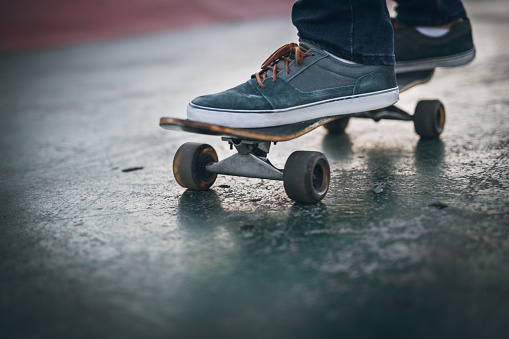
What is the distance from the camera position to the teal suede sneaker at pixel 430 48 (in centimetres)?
197

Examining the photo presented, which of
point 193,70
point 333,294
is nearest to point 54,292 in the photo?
point 333,294

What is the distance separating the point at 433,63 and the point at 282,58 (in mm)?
902

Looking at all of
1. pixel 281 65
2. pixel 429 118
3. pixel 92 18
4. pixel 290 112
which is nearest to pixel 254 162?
pixel 290 112

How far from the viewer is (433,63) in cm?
207

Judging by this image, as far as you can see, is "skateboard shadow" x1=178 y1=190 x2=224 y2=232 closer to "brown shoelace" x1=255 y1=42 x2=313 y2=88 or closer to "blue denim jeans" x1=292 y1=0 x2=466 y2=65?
"brown shoelace" x1=255 y1=42 x2=313 y2=88

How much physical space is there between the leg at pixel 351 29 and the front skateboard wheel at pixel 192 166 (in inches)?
19.4

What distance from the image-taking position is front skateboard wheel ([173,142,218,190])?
1.46 m

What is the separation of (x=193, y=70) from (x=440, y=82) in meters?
2.45

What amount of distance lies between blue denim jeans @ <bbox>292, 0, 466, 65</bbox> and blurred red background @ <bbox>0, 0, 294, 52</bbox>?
9.70m

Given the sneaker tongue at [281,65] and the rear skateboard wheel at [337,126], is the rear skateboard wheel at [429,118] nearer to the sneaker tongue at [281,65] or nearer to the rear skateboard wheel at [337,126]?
the rear skateboard wheel at [337,126]

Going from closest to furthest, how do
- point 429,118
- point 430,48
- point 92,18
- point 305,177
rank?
point 305,177 < point 429,118 < point 430,48 < point 92,18

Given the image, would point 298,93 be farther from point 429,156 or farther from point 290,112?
point 429,156

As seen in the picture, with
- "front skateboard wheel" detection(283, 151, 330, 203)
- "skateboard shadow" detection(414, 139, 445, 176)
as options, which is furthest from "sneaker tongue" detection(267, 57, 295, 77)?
"skateboard shadow" detection(414, 139, 445, 176)

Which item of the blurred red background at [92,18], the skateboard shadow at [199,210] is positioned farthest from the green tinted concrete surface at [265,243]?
the blurred red background at [92,18]
